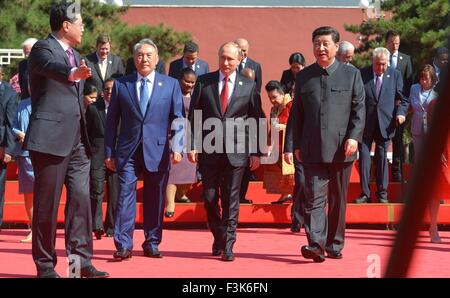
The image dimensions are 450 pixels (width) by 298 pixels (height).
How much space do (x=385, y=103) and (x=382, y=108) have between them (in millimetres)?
70

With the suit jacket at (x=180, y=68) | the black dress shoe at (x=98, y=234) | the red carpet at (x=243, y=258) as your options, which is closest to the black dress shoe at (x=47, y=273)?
the red carpet at (x=243, y=258)

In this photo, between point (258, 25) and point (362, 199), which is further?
point (258, 25)

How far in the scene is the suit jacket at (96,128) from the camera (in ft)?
32.7

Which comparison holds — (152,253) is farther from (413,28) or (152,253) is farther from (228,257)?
(413,28)

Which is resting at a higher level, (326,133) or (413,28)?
(413,28)

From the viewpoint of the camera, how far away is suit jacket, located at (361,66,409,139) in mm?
11328

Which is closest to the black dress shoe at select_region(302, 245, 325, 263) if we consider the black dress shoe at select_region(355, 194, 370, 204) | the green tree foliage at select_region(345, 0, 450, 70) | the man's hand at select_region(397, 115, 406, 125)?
the black dress shoe at select_region(355, 194, 370, 204)

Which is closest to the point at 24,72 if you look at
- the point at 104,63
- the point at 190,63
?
the point at 104,63

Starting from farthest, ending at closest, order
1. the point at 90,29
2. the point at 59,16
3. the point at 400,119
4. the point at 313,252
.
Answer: the point at 90,29, the point at 400,119, the point at 313,252, the point at 59,16

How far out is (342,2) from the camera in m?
25.8

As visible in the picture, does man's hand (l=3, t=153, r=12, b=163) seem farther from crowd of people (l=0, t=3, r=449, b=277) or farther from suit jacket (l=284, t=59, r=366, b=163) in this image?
suit jacket (l=284, t=59, r=366, b=163)

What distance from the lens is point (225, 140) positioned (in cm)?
812

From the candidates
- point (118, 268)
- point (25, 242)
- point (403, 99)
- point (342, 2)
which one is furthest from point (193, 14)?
point (118, 268)
